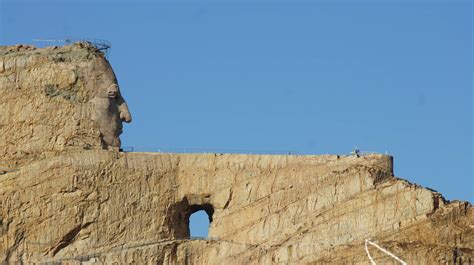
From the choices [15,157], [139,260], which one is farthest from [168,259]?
[15,157]

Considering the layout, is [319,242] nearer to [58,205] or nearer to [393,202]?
[393,202]

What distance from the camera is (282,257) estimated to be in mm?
73625

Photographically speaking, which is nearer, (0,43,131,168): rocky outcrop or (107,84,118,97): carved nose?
(0,43,131,168): rocky outcrop

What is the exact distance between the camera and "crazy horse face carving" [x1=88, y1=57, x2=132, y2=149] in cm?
7756

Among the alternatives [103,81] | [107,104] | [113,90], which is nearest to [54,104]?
[107,104]

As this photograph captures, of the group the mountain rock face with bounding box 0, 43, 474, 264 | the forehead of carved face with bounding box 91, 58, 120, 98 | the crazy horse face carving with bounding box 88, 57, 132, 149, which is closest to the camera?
the mountain rock face with bounding box 0, 43, 474, 264

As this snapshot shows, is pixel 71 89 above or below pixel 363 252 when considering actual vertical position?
above

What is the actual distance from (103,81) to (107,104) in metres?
0.72

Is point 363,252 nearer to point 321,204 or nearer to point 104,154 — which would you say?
point 321,204

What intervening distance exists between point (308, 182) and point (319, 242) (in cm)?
221

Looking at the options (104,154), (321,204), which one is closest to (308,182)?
(321,204)

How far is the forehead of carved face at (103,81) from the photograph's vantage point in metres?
77.8

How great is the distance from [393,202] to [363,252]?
5.99 feet

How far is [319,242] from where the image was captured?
73.7m
